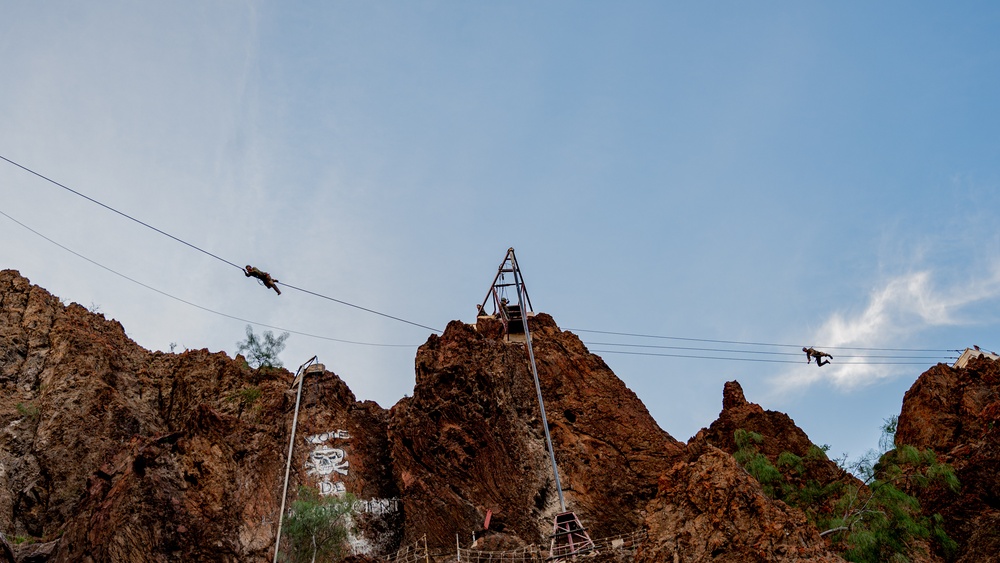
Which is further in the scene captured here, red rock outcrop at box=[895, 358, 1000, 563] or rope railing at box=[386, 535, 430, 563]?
rope railing at box=[386, 535, 430, 563]

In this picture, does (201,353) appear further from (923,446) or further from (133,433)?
(923,446)

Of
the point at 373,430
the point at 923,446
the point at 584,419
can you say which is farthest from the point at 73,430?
the point at 923,446

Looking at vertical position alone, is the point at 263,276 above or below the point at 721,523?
above

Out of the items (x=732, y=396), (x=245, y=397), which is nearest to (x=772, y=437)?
(x=732, y=396)

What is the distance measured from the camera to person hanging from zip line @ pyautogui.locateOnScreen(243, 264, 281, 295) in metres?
35.1

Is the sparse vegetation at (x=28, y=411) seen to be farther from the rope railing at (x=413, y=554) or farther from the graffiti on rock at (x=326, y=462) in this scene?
the rope railing at (x=413, y=554)

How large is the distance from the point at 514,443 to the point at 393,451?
5.14 meters

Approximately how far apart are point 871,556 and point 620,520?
9.00 m

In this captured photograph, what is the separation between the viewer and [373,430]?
137ft

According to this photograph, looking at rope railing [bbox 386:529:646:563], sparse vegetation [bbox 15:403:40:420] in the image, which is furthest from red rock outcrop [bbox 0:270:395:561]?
rope railing [bbox 386:529:646:563]

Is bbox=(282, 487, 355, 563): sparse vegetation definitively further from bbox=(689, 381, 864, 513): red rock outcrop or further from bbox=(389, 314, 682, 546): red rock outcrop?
bbox=(689, 381, 864, 513): red rock outcrop

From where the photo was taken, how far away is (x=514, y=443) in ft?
124

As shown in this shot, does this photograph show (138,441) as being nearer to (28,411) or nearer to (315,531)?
(28,411)

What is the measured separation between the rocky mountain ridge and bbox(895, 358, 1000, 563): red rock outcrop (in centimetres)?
7
